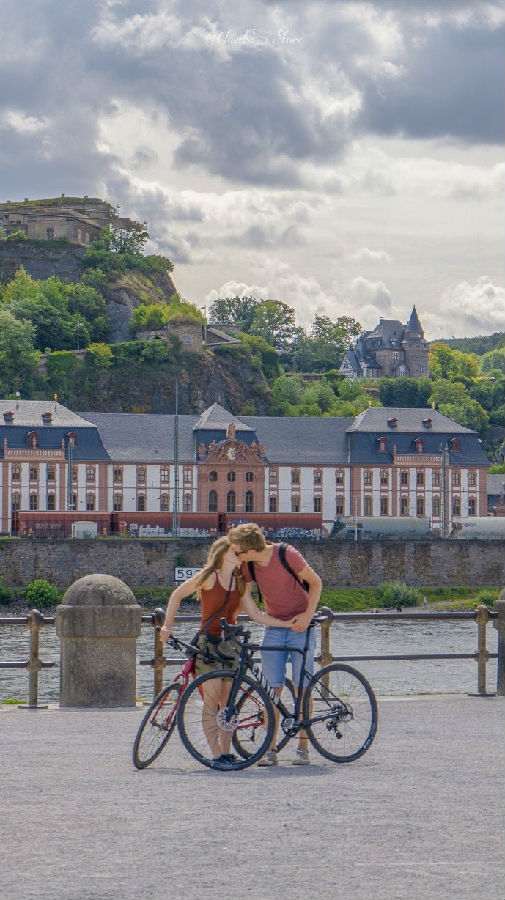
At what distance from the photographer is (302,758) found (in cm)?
1150

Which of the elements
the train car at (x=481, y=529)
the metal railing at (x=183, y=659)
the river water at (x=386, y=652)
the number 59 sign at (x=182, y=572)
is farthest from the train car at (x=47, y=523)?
the metal railing at (x=183, y=659)

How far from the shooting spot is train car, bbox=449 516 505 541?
98.2 meters

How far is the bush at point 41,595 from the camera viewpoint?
81.0 metres

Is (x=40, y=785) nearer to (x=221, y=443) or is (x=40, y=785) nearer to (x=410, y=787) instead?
(x=410, y=787)

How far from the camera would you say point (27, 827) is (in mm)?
8750

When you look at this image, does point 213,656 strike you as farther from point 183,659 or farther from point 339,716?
point 183,659

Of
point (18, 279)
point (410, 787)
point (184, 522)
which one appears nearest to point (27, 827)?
point (410, 787)

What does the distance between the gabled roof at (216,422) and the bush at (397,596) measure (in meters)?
22.7

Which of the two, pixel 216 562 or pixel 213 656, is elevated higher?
pixel 216 562

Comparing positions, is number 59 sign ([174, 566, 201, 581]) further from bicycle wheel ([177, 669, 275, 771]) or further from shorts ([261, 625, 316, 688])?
bicycle wheel ([177, 669, 275, 771])

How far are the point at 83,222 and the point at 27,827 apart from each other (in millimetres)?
176422

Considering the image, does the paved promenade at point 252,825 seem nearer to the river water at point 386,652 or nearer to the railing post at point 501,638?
the railing post at point 501,638

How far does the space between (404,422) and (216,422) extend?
1397cm

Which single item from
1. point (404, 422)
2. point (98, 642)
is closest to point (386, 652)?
point (98, 642)
